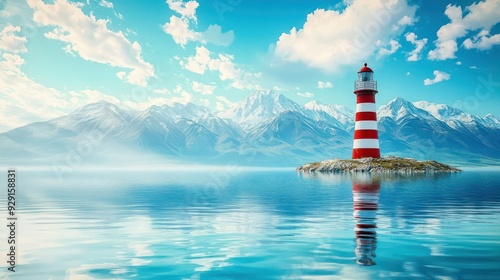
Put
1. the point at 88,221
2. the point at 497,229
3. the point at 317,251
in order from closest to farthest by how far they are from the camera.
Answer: the point at 317,251 < the point at 497,229 < the point at 88,221

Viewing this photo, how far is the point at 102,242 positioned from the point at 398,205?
24.2m

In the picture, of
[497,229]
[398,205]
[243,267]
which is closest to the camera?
[243,267]

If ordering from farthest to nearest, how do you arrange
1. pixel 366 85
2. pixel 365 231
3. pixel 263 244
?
1. pixel 366 85
2. pixel 365 231
3. pixel 263 244

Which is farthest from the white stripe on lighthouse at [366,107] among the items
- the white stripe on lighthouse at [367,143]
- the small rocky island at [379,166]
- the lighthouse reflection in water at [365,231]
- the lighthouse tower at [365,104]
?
the lighthouse reflection in water at [365,231]

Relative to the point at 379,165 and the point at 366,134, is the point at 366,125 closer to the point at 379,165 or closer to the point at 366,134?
the point at 366,134

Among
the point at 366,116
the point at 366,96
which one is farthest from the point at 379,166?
the point at 366,96

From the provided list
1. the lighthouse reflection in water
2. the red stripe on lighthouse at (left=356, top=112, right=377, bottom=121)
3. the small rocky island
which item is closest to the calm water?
the lighthouse reflection in water

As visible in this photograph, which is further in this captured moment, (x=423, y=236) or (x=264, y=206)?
(x=264, y=206)

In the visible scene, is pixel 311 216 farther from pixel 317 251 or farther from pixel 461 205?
pixel 461 205

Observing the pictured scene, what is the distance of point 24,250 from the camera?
18.3 meters

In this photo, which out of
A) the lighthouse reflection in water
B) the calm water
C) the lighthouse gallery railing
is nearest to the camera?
the calm water

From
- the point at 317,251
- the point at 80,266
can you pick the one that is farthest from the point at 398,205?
the point at 80,266

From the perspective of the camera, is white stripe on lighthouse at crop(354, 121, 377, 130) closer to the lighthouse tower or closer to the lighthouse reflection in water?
the lighthouse tower

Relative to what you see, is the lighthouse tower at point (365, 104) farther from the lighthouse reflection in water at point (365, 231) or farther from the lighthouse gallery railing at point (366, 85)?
the lighthouse reflection in water at point (365, 231)
